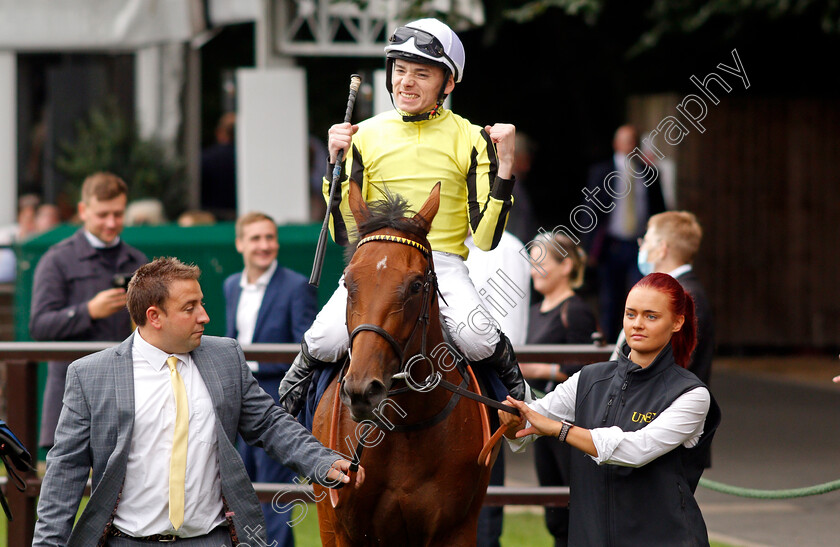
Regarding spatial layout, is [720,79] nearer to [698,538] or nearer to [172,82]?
[172,82]

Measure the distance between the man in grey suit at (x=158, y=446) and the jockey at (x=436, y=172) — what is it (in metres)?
0.70

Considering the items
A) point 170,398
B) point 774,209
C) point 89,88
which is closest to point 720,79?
point 774,209

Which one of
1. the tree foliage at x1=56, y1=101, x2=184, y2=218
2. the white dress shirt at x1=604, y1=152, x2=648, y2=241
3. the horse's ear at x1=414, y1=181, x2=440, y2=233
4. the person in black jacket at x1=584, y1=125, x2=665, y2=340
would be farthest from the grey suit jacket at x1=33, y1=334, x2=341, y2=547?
the tree foliage at x1=56, y1=101, x2=184, y2=218

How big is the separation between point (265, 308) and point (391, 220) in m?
2.75

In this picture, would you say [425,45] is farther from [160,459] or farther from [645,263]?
[645,263]

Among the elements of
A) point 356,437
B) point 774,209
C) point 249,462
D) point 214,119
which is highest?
point 214,119

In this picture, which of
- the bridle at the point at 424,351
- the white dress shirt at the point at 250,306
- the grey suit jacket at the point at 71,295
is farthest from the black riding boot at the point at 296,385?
the grey suit jacket at the point at 71,295

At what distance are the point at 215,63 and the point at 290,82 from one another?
14.8 ft

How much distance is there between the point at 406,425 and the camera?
15.0 ft

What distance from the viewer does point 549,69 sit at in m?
15.1

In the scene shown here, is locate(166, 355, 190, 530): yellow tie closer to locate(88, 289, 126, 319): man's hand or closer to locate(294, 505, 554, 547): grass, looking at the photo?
locate(88, 289, 126, 319): man's hand

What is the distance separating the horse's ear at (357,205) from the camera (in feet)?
14.8

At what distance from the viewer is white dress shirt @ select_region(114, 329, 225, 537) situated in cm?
413

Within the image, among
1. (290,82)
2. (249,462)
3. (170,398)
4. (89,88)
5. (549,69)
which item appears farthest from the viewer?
(549,69)
